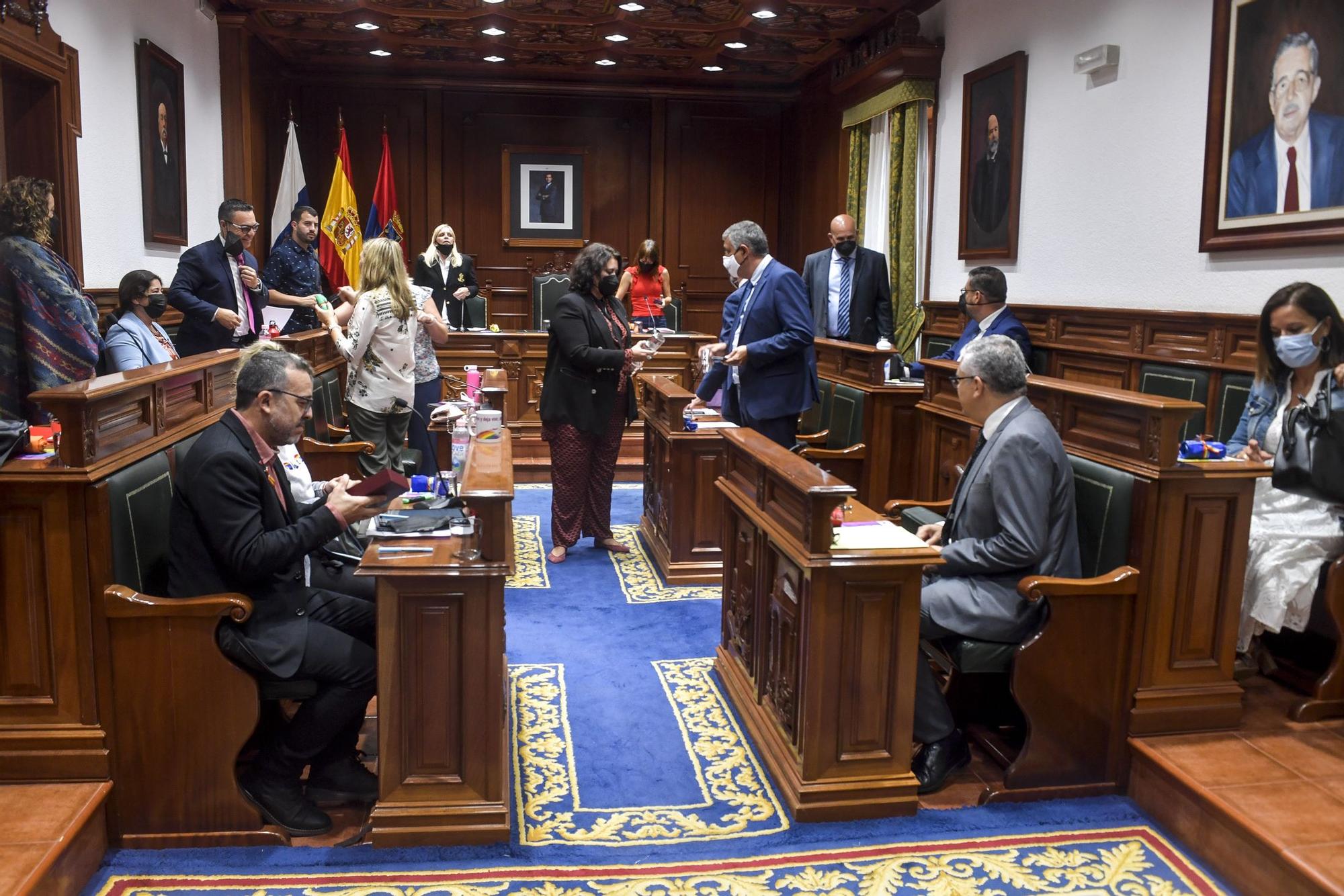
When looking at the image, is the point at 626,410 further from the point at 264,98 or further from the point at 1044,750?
the point at 264,98

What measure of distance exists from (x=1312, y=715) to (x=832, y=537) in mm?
1639

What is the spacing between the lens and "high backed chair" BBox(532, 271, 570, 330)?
9922mm

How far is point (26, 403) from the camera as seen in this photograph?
364cm

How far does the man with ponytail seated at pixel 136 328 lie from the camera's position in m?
4.25

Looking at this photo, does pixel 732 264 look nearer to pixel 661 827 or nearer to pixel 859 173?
pixel 661 827

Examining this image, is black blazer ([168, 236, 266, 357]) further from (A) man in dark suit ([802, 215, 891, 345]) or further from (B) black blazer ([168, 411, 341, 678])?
(A) man in dark suit ([802, 215, 891, 345])

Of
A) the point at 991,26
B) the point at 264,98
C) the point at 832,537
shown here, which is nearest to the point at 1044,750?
the point at 832,537

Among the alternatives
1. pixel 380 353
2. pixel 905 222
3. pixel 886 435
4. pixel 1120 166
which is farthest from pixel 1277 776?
pixel 905 222

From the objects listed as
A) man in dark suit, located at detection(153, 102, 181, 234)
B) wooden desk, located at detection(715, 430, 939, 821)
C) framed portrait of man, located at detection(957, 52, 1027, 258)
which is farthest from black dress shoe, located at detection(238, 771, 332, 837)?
framed portrait of man, located at detection(957, 52, 1027, 258)

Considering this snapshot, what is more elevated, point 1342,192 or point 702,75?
point 702,75

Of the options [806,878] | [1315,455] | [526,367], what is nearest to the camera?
[806,878]

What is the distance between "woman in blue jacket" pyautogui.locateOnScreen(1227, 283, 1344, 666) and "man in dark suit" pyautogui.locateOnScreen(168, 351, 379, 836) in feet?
8.61

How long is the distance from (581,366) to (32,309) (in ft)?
7.46

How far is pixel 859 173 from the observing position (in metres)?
8.73
